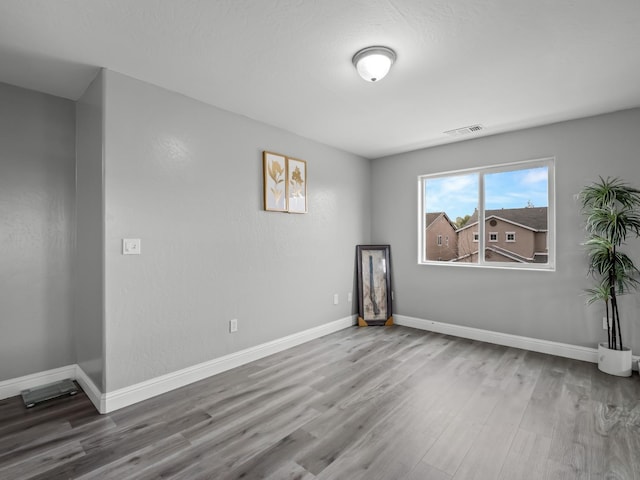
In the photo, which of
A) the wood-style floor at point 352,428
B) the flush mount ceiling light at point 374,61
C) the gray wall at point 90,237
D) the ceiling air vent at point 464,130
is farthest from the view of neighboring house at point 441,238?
the gray wall at point 90,237

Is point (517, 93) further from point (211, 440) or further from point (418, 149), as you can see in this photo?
point (211, 440)

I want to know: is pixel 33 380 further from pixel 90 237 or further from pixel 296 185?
pixel 296 185

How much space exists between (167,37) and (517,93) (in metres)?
2.78

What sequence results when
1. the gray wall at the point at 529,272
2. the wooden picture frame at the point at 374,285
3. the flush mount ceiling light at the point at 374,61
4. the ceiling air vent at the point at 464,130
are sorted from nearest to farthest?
the flush mount ceiling light at the point at 374,61
the gray wall at the point at 529,272
the ceiling air vent at the point at 464,130
the wooden picture frame at the point at 374,285

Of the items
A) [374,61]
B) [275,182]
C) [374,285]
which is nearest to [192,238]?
[275,182]

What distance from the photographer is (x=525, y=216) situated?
3814 millimetres

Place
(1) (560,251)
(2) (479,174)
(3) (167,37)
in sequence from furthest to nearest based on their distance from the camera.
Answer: (2) (479,174), (1) (560,251), (3) (167,37)

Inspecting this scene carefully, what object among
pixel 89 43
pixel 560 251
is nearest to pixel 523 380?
pixel 560 251

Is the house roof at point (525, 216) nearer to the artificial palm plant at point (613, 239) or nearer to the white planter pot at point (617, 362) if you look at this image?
the artificial palm plant at point (613, 239)

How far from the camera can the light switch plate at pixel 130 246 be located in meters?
2.50

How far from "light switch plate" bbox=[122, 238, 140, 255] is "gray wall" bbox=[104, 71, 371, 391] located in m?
0.04

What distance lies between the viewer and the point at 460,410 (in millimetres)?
2418

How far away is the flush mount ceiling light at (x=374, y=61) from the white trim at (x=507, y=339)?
3284 mm

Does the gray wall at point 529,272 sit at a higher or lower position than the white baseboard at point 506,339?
higher
